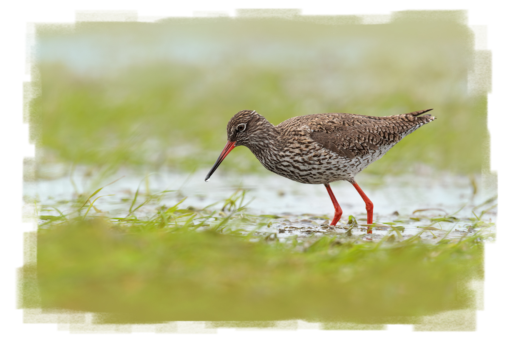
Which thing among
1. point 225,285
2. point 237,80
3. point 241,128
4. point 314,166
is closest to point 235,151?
point 241,128

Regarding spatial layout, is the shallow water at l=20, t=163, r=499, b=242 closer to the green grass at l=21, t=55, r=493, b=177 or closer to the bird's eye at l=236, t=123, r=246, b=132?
the green grass at l=21, t=55, r=493, b=177

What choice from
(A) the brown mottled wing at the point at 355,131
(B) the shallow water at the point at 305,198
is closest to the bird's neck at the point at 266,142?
(A) the brown mottled wing at the point at 355,131

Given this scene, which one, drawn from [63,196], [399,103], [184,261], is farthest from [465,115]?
[184,261]

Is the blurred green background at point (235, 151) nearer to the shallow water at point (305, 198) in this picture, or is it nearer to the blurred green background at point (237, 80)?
the blurred green background at point (237, 80)

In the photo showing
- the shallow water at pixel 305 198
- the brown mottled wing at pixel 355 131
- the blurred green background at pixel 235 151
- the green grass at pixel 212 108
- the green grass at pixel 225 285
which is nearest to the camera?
the green grass at pixel 225 285

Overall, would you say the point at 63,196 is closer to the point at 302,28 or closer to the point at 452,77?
the point at 452,77

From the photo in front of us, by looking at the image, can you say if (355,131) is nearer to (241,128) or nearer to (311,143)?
(311,143)
